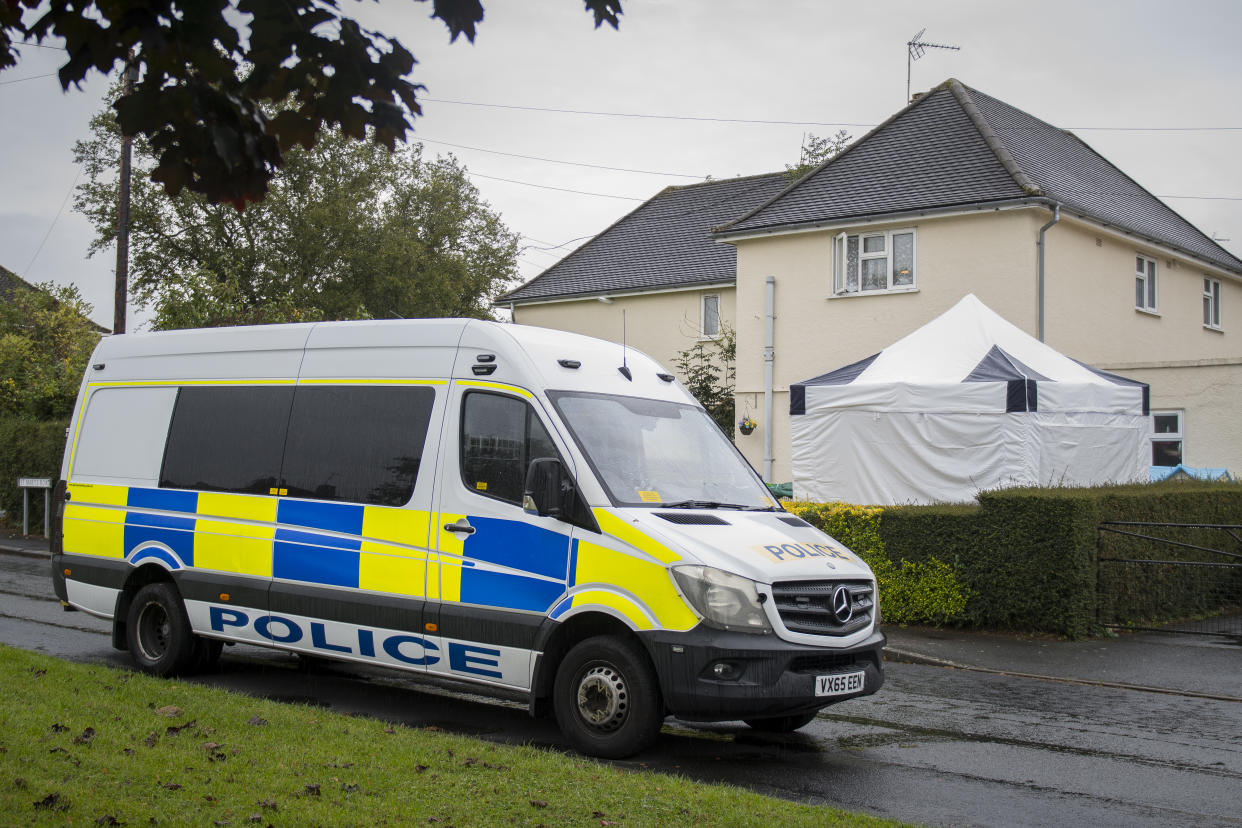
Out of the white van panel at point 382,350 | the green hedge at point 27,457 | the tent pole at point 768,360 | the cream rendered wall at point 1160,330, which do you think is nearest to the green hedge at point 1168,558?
the cream rendered wall at point 1160,330

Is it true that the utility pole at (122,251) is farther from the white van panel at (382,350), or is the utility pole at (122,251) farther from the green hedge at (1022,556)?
the green hedge at (1022,556)

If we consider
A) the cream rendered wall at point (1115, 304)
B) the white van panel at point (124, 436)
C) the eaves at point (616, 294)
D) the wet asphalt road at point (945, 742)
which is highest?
the eaves at point (616, 294)

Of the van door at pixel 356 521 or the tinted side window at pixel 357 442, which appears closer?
the van door at pixel 356 521

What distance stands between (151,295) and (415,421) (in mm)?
41966

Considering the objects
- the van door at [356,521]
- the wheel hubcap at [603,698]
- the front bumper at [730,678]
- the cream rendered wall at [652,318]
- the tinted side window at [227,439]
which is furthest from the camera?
the cream rendered wall at [652,318]

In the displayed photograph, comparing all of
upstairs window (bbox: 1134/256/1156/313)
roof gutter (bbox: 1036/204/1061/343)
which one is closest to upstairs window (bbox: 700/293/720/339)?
upstairs window (bbox: 1134/256/1156/313)

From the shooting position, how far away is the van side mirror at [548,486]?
7.10m

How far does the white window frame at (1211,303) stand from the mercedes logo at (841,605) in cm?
2584

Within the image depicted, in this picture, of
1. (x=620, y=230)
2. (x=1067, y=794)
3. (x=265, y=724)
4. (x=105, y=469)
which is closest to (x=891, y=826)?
(x=1067, y=794)

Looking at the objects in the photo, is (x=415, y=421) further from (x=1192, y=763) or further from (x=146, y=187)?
(x=146, y=187)

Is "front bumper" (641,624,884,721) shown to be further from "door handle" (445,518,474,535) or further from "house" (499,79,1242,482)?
"house" (499,79,1242,482)

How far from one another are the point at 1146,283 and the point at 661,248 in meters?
12.9

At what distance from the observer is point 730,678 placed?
264 inches

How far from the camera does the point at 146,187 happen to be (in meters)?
46.3
